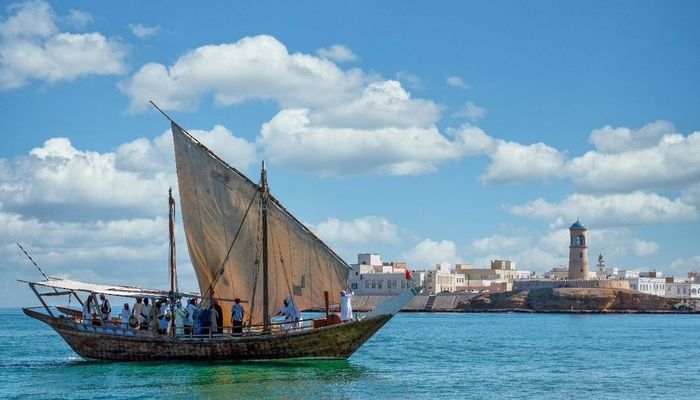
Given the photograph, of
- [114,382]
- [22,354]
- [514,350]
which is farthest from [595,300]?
[114,382]

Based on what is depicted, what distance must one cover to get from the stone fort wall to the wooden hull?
134 meters

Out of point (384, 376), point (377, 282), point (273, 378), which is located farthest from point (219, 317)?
point (377, 282)

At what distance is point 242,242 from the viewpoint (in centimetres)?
4231

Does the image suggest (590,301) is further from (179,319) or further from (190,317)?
(179,319)

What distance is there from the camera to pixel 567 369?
4366 cm

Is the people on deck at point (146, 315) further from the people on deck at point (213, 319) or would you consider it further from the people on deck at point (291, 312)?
the people on deck at point (291, 312)

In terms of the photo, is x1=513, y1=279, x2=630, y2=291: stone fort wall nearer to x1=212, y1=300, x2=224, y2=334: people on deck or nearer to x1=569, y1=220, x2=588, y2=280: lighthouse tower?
x1=569, y1=220, x2=588, y2=280: lighthouse tower

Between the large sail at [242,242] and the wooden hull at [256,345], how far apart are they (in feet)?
4.84

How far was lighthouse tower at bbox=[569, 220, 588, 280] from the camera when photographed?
17225 cm

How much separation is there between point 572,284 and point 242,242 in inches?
5378

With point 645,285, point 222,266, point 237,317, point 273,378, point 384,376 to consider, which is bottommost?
point 645,285

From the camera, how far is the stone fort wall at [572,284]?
170 m

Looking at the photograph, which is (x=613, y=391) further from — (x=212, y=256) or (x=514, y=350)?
(x=514, y=350)

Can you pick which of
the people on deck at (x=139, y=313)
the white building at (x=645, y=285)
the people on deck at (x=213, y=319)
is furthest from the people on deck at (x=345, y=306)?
the white building at (x=645, y=285)
